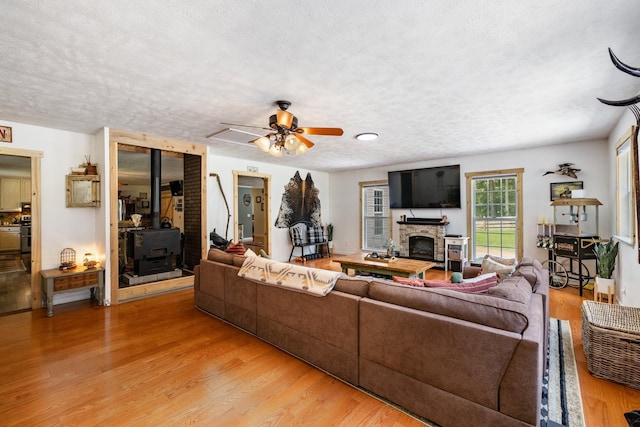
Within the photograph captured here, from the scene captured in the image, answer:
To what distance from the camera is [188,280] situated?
15.8 feet

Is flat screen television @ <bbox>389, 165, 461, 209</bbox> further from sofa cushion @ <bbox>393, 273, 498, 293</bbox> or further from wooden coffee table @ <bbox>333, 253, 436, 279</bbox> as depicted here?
sofa cushion @ <bbox>393, 273, 498, 293</bbox>

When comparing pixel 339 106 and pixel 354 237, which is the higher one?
pixel 339 106

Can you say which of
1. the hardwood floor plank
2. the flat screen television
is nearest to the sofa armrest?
the hardwood floor plank

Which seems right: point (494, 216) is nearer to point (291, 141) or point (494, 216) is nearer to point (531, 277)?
point (531, 277)

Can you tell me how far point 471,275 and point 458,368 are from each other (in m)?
1.98

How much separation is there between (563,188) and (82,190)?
294 inches

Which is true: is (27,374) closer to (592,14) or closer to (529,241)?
(592,14)

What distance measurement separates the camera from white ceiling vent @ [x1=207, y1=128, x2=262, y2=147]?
4.02m

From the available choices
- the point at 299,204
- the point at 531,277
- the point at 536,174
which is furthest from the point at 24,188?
the point at 536,174

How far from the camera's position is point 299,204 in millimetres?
7719

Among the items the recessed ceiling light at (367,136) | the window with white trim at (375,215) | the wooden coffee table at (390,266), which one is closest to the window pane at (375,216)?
the window with white trim at (375,215)

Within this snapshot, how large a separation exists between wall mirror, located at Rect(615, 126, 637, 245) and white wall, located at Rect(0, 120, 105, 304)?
254 inches

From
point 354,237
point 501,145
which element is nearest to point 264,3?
point 501,145

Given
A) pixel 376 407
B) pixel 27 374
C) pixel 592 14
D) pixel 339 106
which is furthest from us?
pixel 339 106
